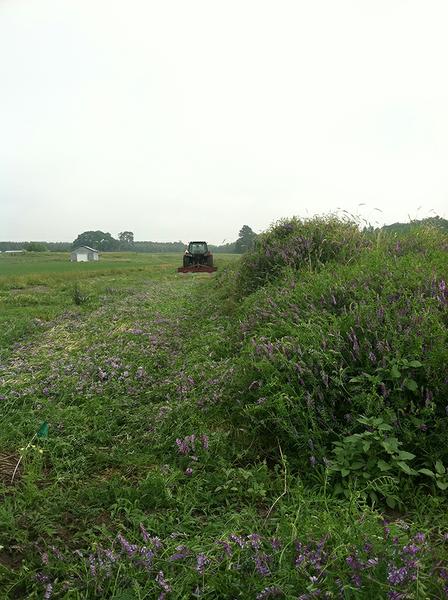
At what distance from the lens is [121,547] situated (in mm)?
2189

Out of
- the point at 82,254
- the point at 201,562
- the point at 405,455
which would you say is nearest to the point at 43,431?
the point at 201,562

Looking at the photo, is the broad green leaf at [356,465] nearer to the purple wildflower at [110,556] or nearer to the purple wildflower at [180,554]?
the purple wildflower at [180,554]

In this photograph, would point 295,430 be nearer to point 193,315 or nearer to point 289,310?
point 289,310

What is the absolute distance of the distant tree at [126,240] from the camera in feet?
556

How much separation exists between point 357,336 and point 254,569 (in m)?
2.15

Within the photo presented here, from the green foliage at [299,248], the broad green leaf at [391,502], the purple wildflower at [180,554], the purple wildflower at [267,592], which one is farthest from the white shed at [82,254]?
the purple wildflower at [267,592]

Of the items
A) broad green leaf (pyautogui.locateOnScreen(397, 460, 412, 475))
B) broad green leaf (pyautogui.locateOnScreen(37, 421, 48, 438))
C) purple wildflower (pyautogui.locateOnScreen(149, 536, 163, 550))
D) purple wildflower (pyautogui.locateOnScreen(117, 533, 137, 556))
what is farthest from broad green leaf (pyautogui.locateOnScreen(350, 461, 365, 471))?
broad green leaf (pyautogui.locateOnScreen(37, 421, 48, 438))

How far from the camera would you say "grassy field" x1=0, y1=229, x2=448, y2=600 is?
1.88 m

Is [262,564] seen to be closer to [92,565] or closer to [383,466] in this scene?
[92,565]

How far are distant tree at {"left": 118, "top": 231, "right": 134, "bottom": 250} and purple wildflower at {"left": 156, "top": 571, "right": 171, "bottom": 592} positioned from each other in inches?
6791

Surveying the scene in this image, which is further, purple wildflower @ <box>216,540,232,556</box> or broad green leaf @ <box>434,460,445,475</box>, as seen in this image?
broad green leaf @ <box>434,460,445,475</box>

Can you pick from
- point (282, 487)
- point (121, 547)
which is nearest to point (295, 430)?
point (282, 487)

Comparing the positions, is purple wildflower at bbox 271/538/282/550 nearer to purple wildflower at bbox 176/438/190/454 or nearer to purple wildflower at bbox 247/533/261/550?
purple wildflower at bbox 247/533/261/550

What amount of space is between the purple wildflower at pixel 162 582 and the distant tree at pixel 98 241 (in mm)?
163277
